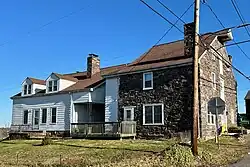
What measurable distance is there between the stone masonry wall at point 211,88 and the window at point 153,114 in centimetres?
322

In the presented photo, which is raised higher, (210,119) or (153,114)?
(153,114)

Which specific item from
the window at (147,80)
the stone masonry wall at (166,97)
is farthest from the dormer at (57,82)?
the window at (147,80)

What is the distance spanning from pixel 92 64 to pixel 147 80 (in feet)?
34.9

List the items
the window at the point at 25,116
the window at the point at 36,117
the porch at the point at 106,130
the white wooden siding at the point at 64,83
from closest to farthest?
the porch at the point at 106,130 < the white wooden siding at the point at 64,83 < the window at the point at 36,117 < the window at the point at 25,116

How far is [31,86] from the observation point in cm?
3472

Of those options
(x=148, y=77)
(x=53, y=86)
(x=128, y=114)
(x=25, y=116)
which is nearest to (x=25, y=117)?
(x=25, y=116)

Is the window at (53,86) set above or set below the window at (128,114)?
above

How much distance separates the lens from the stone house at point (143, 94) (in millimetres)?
23812

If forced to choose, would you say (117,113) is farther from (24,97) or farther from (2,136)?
(2,136)

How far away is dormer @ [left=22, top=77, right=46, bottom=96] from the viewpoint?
1362 inches

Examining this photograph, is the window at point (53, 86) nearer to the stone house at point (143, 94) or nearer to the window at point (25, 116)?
the stone house at point (143, 94)

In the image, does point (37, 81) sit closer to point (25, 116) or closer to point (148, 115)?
point (25, 116)

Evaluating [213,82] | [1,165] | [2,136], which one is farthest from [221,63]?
[2,136]

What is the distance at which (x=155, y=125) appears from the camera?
973 inches
